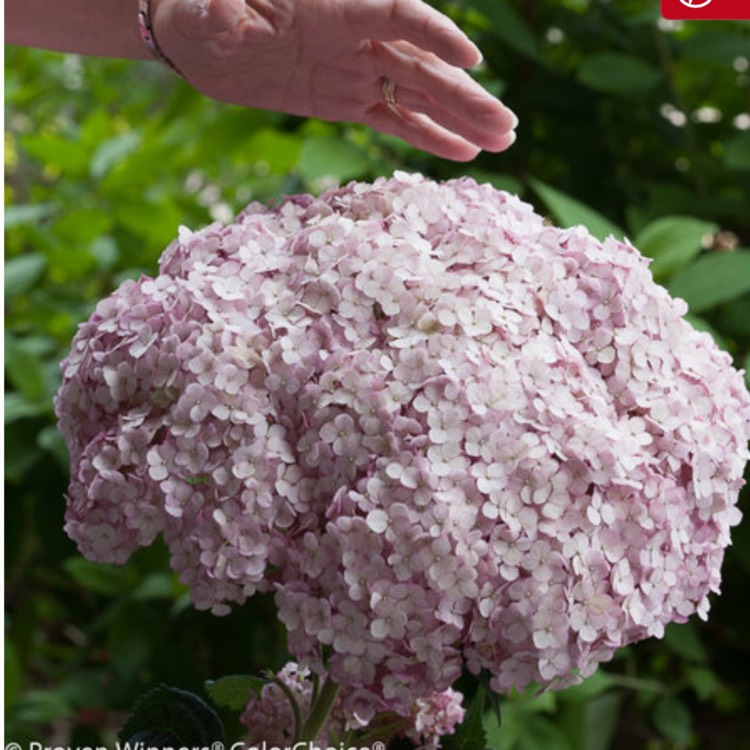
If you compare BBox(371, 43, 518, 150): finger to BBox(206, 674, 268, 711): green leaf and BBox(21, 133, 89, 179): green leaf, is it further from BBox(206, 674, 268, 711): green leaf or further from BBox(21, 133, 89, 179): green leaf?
BBox(21, 133, 89, 179): green leaf

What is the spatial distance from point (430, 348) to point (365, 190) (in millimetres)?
133

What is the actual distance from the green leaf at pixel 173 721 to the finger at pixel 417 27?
15.3 inches

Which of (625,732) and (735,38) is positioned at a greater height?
(735,38)

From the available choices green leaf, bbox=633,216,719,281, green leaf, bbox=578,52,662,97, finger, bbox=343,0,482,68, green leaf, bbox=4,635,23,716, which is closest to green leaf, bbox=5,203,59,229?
green leaf, bbox=4,635,23,716

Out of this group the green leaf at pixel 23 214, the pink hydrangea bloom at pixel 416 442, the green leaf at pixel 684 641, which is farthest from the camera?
the green leaf at pixel 23 214

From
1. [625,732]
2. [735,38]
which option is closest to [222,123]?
[735,38]

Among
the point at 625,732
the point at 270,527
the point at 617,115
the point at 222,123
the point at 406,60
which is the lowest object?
the point at 625,732

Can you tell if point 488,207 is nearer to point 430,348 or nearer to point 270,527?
point 430,348

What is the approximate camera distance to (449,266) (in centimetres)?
68

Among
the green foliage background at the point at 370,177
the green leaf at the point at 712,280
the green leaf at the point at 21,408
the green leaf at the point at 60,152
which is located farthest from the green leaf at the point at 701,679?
the green leaf at the point at 60,152

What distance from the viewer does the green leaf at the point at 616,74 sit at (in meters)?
1.56

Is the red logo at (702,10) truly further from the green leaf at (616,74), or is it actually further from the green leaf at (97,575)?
the green leaf at (97,575)

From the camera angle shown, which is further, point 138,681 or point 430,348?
point 138,681

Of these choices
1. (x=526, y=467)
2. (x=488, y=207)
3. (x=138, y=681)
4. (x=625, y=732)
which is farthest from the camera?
(x=625, y=732)
